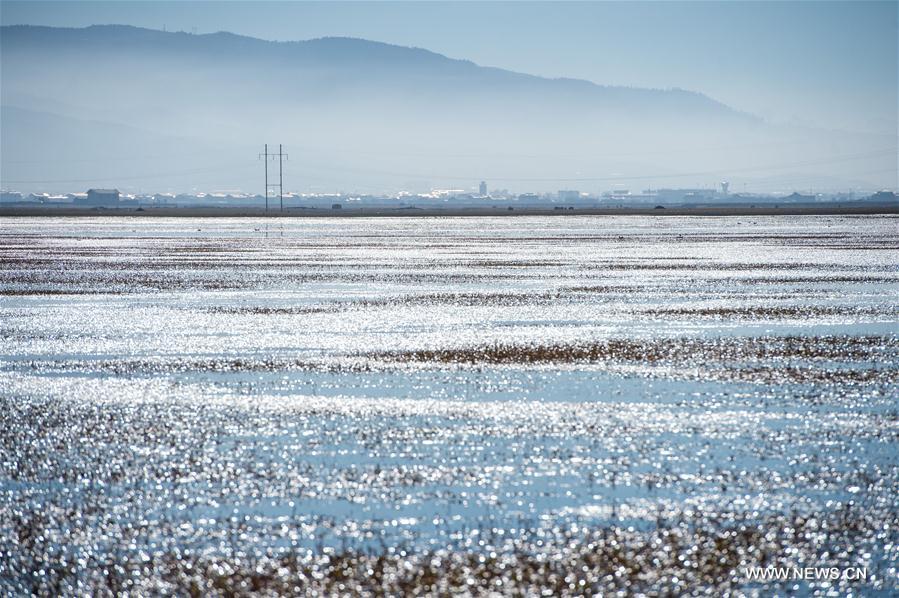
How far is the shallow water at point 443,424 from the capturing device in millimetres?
9344

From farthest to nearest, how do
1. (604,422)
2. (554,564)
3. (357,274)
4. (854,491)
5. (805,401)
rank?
(357,274), (805,401), (604,422), (854,491), (554,564)

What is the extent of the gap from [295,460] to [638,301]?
1692 centimetres

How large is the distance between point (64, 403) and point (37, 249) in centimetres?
4291

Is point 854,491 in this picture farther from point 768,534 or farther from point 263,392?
point 263,392

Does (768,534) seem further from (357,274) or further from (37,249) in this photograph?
(37,249)

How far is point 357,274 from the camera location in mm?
37688

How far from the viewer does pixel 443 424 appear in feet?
44.1

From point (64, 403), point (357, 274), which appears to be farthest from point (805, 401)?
point (357, 274)

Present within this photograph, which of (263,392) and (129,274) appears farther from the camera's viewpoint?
(129,274)

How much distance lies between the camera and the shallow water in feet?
30.7

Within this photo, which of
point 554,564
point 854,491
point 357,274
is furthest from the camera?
point 357,274

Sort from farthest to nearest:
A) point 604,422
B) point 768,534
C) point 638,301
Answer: point 638,301
point 604,422
point 768,534

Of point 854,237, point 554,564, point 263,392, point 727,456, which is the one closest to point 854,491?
point 727,456

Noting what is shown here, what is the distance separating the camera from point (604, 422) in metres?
13.5
